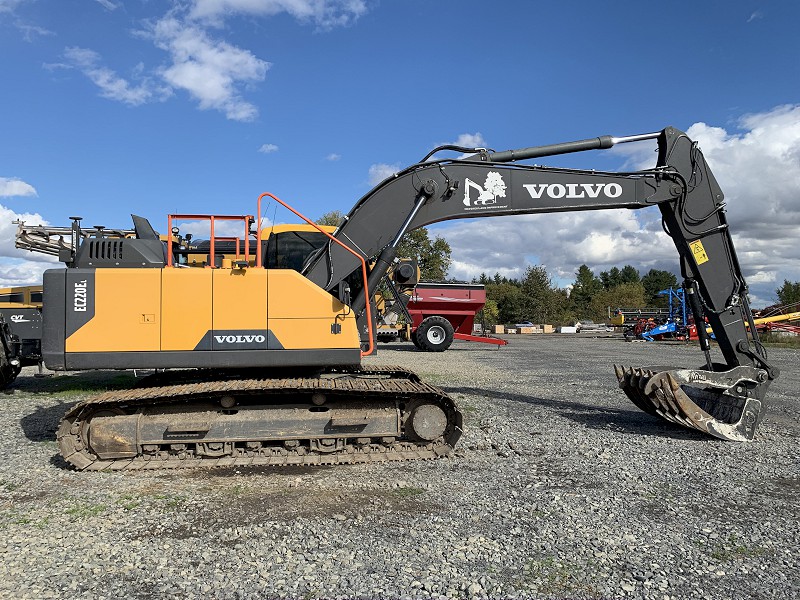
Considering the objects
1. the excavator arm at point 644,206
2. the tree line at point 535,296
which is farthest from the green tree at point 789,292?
the excavator arm at point 644,206

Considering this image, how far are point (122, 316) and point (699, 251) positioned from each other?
740cm

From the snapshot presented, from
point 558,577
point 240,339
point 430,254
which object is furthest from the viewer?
point 430,254

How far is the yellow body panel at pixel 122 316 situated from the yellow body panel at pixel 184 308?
0.28 feet

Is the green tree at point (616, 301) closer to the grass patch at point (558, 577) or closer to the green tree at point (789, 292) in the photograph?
the green tree at point (789, 292)

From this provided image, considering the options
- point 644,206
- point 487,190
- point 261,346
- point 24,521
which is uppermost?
point 487,190

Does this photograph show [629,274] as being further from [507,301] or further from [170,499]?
[170,499]

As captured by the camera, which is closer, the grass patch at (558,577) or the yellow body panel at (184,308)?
the grass patch at (558,577)

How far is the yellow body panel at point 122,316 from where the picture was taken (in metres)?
6.14

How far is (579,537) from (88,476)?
4874 millimetres

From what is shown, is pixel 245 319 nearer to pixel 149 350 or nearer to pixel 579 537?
pixel 149 350

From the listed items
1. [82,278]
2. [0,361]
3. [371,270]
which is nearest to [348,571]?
[371,270]

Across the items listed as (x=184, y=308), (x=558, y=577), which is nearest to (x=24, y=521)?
(x=184, y=308)

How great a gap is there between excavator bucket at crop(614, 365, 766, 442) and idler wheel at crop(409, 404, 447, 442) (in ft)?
9.49

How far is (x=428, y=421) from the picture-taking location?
256 inches
